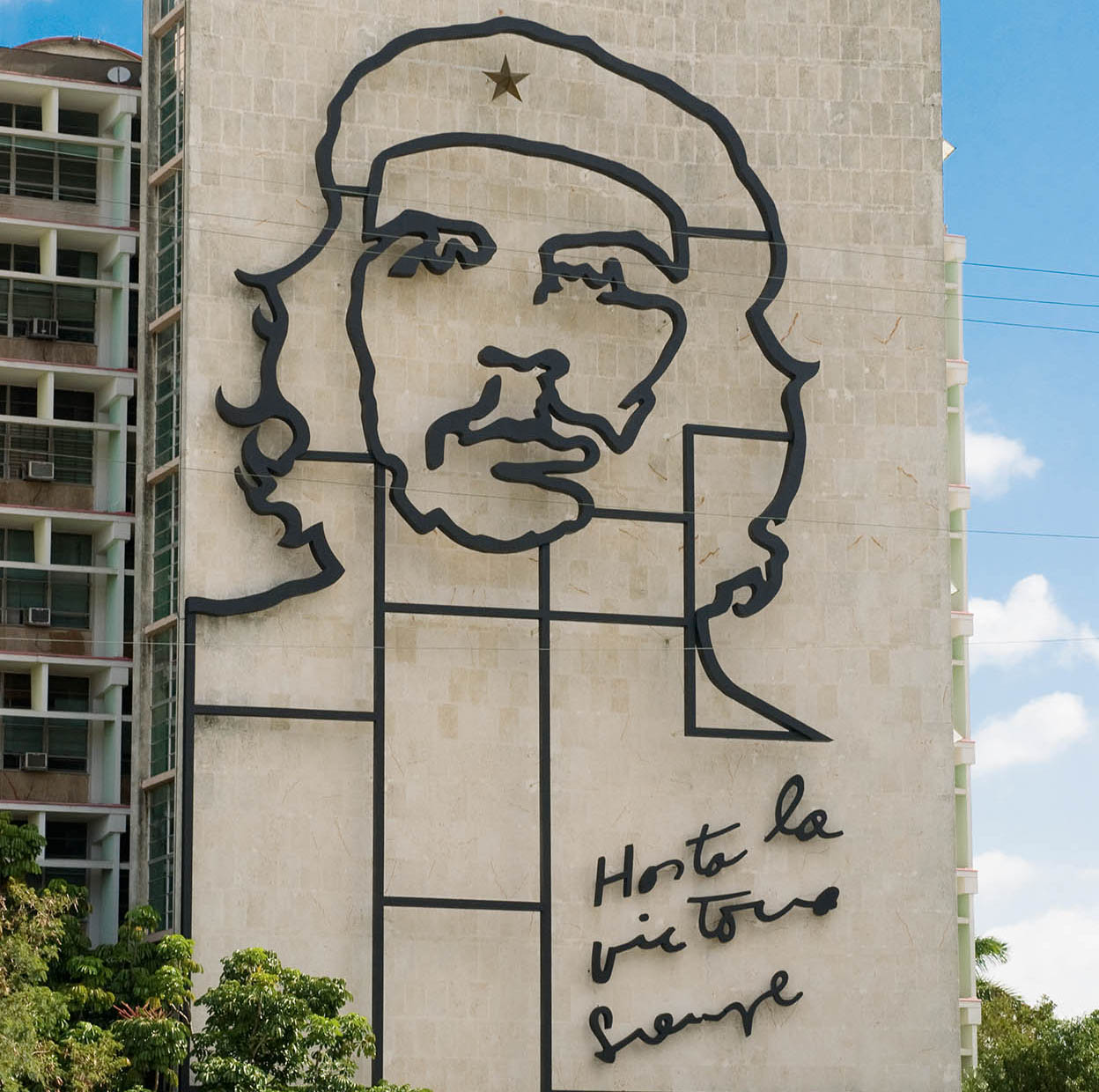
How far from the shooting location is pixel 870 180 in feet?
129

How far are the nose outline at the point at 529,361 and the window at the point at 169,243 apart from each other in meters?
4.67

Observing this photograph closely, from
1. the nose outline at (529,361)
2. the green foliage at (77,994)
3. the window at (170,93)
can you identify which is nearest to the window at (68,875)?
the green foliage at (77,994)

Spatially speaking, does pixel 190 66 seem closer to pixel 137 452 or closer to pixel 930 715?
pixel 137 452

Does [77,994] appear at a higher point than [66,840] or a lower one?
lower

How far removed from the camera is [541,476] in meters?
35.8


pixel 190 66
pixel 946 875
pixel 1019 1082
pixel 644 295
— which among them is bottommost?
pixel 1019 1082

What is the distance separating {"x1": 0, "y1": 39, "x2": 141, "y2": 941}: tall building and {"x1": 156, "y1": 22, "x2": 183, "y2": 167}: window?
184 centimetres

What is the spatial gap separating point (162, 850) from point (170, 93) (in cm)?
1172

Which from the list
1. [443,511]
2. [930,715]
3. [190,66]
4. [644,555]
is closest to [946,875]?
[930,715]

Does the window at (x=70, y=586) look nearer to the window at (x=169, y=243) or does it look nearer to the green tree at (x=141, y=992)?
the window at (x=169, y=243)

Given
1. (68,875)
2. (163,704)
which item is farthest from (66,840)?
(163,704)

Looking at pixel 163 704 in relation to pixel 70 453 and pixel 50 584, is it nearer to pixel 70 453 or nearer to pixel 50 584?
pixel 50 584

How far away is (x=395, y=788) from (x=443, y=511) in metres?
4.06

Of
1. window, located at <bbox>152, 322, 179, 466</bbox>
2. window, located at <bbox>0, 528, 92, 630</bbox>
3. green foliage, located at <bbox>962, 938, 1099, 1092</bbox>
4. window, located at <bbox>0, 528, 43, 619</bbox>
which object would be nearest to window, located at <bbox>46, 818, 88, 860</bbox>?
window, located at <bbox>0, 528, 43, 619</bbox>
